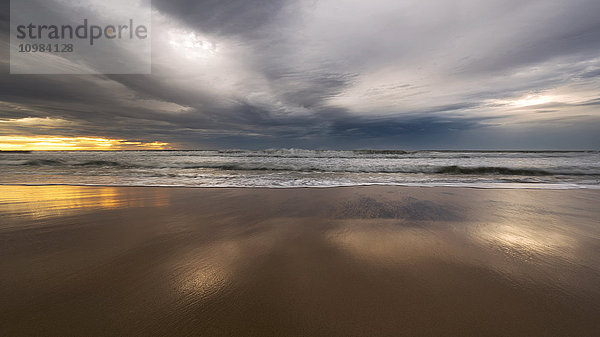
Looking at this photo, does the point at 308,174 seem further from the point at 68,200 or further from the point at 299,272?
the point at 299,272

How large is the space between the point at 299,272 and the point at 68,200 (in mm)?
4967

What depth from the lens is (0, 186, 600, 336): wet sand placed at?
4.25 feet

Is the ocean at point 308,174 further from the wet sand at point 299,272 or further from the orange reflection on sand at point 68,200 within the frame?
the wet sand at point 299,272

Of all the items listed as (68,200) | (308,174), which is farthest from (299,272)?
(308,174)

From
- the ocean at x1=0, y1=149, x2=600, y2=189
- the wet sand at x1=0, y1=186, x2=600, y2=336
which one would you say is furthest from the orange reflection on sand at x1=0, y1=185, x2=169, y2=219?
the ocean at x1=0, y1=149, x2=600, y2=189

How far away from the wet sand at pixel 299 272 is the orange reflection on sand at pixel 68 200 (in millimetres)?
111

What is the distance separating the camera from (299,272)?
6.14ft

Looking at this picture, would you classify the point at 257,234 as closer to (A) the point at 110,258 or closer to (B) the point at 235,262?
(B) the point at 235,262

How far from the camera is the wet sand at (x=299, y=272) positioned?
4.25ft

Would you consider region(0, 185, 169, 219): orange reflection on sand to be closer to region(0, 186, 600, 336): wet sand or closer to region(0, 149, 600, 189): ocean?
region(0, 186, 600, 336): wet sand

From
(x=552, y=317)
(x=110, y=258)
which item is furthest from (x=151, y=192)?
(x=552, y=317)

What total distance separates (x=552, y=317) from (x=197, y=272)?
2353 mm

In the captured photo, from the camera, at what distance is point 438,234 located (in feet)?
8.82

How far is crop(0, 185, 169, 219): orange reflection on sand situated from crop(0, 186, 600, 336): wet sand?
11 cm
